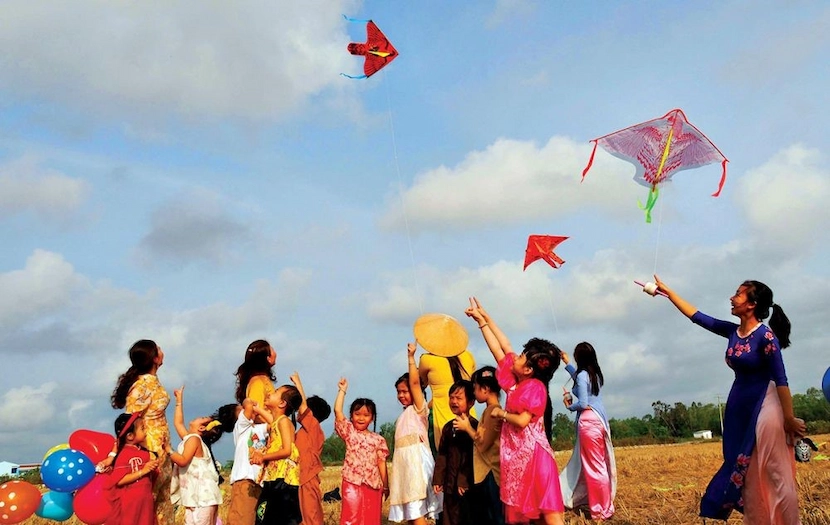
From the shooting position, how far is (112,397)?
7.26 m

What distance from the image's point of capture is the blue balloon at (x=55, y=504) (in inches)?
322

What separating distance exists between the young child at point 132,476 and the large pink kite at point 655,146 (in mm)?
5557

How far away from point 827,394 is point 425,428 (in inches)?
156

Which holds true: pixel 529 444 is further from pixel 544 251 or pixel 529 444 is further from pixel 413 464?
pixel 544 251

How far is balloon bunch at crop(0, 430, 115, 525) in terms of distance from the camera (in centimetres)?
754

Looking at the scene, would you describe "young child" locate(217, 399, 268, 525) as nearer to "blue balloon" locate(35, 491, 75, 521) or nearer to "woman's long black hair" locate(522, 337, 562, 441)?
"blue balloon" locate(35, 491, 75, 521)

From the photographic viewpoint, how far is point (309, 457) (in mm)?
8070

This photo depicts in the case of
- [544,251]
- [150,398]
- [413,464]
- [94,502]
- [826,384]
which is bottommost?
[94,502]

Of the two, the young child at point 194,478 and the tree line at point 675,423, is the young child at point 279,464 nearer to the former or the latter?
the young child at point 194,478

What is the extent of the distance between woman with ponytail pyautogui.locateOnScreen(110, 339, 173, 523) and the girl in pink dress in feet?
9.87

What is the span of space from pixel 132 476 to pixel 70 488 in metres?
1.06

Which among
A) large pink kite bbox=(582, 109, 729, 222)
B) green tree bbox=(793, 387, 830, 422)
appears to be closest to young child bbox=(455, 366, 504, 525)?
large pink kite bbox=(582, 109, 729, 222)

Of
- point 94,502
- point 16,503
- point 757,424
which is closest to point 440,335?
point 757,424

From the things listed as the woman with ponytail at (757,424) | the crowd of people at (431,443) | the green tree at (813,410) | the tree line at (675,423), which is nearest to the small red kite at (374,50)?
the crowd of people at (431,443)
